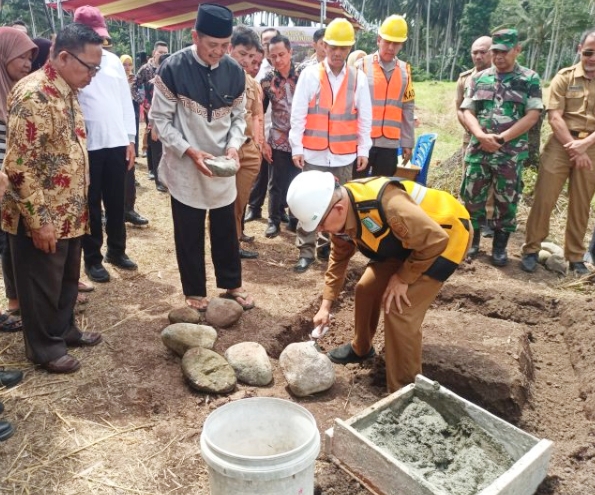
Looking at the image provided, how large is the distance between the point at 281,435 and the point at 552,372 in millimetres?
2451

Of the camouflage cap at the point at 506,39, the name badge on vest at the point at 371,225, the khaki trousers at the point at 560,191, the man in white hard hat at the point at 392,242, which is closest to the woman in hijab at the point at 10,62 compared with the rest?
the man in white hard hat at the point at 392,242

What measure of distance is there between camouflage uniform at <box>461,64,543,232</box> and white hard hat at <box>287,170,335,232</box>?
9.92 ft

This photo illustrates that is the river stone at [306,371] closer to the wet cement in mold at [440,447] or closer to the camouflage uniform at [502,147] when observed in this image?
A: the wet cement in mold at [440,447]

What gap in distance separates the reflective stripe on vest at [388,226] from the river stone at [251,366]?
94 cm

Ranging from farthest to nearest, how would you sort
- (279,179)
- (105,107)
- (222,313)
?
(279,179), (105,107), (222,313)

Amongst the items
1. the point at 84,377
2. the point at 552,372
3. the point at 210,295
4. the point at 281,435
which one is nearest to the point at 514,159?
the point at 552,372

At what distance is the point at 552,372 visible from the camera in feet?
12.2

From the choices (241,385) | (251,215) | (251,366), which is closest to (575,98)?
(251,215)

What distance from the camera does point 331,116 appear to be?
15.8 ft

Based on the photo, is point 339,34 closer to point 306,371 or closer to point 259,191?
point 259,191

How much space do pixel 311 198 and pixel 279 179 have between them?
3.30m

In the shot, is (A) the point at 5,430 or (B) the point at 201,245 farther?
(B) the point at 201,245

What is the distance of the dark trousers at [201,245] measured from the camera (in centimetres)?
372

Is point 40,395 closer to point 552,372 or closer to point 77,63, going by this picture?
point 77,63
